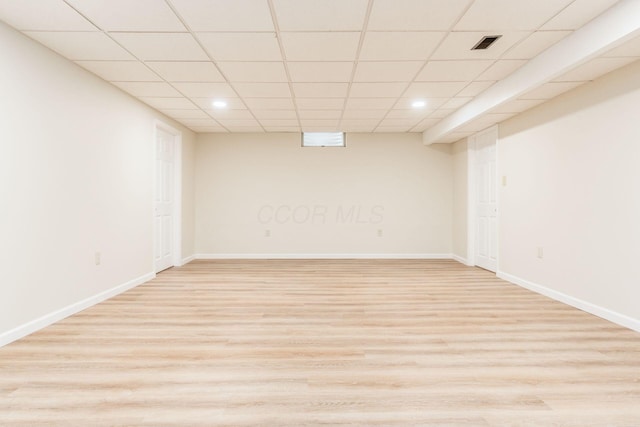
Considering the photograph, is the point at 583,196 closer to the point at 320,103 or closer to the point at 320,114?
the point at 320,103

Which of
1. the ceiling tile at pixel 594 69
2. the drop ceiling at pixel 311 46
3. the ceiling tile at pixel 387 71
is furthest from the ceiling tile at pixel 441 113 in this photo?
the ceiling tile at pixel 594 69

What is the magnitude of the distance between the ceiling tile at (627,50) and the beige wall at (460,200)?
3624mm

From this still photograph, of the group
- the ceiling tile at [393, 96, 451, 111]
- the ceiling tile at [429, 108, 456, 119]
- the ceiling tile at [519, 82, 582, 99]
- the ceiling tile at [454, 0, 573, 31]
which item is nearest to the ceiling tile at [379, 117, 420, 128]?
the ceiling tile at [429, 108, 456, 119]

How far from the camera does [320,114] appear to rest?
5.46 m

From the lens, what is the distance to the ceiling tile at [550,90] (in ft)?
11.8

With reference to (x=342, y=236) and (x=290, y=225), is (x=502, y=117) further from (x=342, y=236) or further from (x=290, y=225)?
(x=290, y=225)

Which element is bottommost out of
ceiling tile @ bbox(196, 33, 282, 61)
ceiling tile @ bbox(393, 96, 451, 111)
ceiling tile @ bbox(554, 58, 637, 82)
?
ceiling tile @ bbox(554, 58, 637, 82)

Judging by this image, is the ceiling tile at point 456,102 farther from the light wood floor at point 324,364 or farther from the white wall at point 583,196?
the light wood floor at point 324,364

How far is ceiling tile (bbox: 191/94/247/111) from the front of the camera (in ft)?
15.1

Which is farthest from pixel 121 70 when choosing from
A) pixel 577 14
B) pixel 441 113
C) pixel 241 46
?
pixel 441 113

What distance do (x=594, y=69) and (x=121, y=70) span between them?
4.51 meters

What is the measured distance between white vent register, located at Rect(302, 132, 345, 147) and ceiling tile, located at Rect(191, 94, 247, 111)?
224cm

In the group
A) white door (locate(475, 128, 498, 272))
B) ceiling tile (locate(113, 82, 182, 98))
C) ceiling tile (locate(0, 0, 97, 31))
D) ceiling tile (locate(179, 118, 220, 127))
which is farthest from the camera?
ceiling tile (locate(179, 118, 220, 127))

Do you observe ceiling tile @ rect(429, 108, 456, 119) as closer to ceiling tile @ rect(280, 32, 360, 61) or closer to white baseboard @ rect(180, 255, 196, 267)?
ceiling tile @ rect(280, 32, 360, 61)
